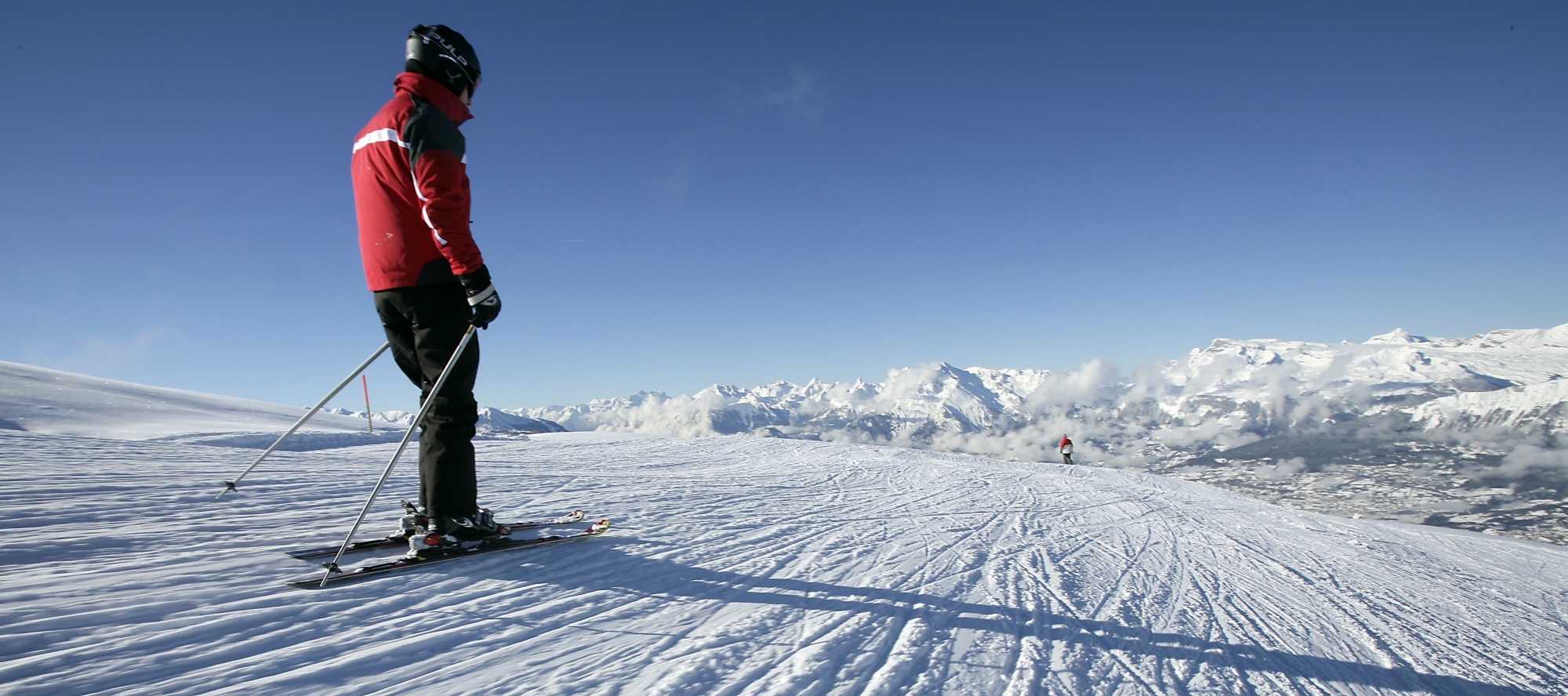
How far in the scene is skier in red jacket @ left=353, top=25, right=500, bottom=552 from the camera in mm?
3201

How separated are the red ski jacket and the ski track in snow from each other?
5.53ft

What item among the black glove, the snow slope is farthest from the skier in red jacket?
the snow slope

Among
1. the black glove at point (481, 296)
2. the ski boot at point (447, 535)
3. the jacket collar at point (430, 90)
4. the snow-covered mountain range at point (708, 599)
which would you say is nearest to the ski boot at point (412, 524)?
the ski boot at point (447, 535)

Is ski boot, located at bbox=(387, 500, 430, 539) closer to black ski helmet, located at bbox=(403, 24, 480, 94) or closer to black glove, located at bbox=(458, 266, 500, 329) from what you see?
black glove, located at bbox=(458, 266, 500, 329)

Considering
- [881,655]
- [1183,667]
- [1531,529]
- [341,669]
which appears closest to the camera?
[341,669]

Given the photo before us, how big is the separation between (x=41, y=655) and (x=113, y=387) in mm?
20853

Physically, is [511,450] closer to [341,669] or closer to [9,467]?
[9,467]

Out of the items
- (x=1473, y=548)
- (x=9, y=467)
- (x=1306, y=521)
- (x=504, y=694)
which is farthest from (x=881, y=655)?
(x=1473, y=548)

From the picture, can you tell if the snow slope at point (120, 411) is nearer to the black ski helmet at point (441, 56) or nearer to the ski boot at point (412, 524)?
the ski boot at point (412, 524)

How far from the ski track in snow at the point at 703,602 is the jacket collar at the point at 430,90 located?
2.61 m

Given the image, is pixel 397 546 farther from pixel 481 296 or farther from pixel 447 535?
pixel 481 296

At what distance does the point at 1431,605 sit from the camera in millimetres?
5434

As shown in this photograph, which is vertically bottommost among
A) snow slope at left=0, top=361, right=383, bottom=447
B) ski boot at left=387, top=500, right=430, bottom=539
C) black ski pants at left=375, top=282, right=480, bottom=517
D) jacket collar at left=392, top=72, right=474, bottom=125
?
ski boot at left=387, top=500, right=430, bottom=539

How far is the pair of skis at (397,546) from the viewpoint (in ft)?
9.46
